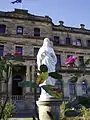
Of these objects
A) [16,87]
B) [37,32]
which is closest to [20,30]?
[37,32]

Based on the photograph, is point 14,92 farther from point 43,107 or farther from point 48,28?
point 43,107

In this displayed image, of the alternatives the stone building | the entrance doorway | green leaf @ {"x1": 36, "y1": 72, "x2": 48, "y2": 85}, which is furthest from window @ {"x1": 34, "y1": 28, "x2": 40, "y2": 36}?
green leaf @ {"x1": 36, "y1": 72, "x2": 48, "y2": 85}

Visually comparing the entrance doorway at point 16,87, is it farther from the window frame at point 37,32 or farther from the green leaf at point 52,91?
the green leaf at point 52,91

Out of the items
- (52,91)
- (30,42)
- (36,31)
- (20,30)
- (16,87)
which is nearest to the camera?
(52,91)

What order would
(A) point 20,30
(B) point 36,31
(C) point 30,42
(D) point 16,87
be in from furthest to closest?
1. (B) point 36,31
2. (A) point 20,30
3. (C) point 30,42
4. (D) point 16,87

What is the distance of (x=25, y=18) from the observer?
25.8 meters

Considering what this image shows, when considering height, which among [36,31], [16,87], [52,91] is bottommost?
[16,87]

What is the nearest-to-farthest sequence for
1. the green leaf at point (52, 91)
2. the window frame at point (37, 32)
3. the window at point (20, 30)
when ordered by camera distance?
the green leaf at point (52, 91)
the window at point (20, 30)
the window frame at point (37, 32)

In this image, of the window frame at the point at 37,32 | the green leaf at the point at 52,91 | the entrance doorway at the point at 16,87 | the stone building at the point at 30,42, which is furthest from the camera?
the window frame at the point at 37,32

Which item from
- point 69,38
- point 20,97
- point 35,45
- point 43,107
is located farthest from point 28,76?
point 43,107

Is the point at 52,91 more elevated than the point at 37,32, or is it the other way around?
the point at 37,32

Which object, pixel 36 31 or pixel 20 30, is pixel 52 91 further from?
pixel 36 31

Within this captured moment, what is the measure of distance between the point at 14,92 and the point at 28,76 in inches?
148

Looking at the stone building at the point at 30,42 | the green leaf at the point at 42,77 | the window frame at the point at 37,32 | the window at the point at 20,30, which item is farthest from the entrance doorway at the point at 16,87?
the green leaf at the point at 42,77
